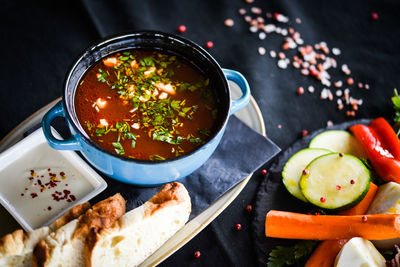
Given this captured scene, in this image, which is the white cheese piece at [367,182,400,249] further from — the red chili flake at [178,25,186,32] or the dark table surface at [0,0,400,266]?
the red chili flake at [178,25,186,32]

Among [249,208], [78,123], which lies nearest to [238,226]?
[249,208]

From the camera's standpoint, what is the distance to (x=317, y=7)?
340 centimetres

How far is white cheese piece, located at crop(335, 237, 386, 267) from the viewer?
2033 millimetres

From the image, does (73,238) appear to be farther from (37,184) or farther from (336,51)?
(336,51)

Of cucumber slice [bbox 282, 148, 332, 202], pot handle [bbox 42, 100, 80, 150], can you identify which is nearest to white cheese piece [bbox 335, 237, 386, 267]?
cucumber slice [bbox 282, 148, 332, 202]

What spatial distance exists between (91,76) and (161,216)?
29.8 inches

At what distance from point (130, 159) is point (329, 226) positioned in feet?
3.59

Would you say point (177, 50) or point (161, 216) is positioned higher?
point (177, 50)

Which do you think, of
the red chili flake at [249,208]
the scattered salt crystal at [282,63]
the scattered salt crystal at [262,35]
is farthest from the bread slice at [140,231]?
the scattered salt crystal at [262,35]

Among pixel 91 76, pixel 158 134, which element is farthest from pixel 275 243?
pixel 91 76

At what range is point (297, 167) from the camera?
2.45 meters

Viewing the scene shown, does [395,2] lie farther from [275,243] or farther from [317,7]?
[275,243]

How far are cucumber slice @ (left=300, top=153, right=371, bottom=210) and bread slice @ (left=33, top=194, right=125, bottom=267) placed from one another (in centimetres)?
104

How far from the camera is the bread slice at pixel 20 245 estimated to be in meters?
1.79
